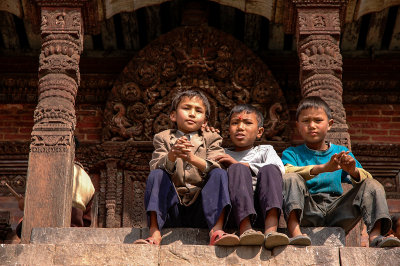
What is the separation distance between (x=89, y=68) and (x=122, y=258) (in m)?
4.84

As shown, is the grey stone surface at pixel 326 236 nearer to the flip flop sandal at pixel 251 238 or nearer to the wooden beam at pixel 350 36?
the flip flop sandal at pixel 251 238

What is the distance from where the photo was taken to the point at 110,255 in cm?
591

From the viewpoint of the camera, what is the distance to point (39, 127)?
7.80 m

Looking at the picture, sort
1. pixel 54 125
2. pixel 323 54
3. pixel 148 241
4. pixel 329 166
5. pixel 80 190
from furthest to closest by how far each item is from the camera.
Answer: pixel 323 54 < pixel 80 190 < pixel 54 125 < pixel 329 166 < pixel 148 241

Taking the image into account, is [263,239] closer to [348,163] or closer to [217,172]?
[217,172]

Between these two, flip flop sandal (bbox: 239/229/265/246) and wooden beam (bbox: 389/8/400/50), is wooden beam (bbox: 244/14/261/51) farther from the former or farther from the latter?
flip flop sandal (bbox: 239/229/265/246)

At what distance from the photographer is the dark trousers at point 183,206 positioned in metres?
6.33

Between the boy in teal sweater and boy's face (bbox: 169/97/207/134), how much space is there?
0.75 m

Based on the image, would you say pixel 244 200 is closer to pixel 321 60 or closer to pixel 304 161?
pixel 304 161

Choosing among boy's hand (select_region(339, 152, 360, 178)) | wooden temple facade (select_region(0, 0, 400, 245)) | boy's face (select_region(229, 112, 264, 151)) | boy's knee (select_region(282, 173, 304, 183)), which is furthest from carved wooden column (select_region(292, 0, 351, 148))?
boy's knee (select_region(282, 173, 304, 183))

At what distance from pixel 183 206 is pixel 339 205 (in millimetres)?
1165

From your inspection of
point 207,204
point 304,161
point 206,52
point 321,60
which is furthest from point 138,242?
point 206,52

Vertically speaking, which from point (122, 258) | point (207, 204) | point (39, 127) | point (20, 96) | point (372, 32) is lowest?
point (122, 258)

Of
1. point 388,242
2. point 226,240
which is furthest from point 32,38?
point 388,242
